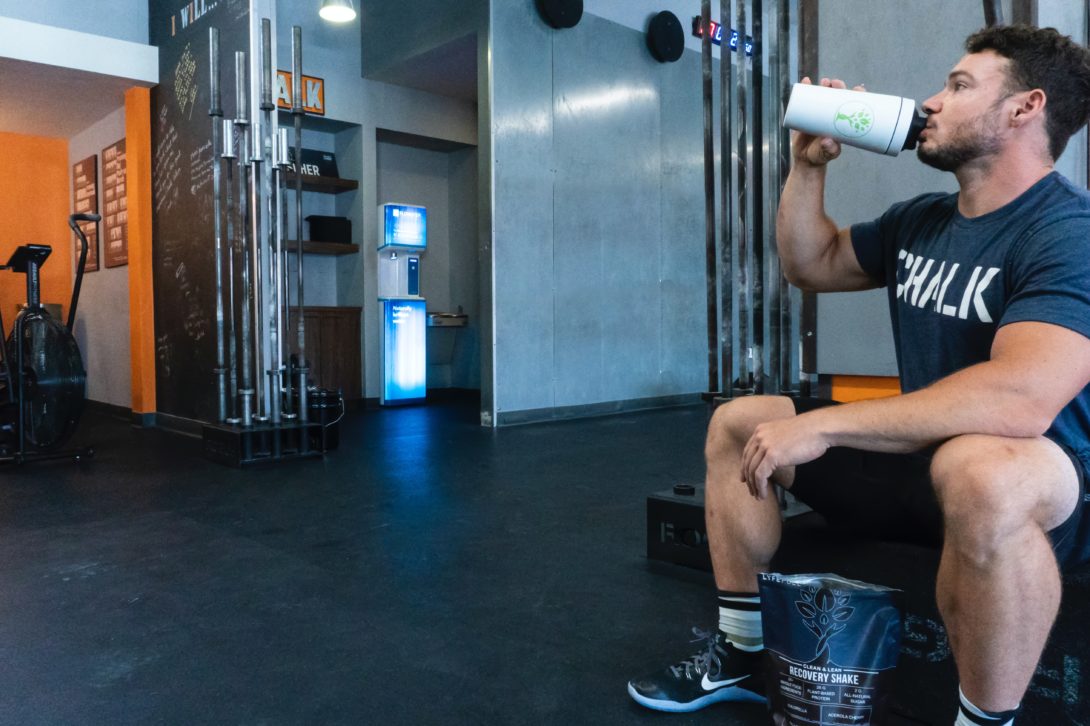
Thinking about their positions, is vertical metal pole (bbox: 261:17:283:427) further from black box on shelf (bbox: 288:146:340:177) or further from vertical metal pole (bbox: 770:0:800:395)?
vertical metal pole (bbox: 770:0:800:395)

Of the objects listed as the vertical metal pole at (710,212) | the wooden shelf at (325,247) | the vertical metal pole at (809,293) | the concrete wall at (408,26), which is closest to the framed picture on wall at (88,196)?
the wooden shelf at (325,247)

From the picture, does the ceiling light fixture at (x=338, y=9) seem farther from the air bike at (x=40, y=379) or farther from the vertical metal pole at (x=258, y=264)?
the air bike at (x=40, y=379)

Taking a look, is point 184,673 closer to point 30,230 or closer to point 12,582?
point 12,582

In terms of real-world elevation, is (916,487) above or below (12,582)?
above

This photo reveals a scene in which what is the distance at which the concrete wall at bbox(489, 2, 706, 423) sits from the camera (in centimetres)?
518

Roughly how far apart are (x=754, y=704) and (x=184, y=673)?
3.44ft

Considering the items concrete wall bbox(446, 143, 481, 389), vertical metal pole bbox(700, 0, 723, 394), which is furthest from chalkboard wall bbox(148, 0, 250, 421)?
vertical metal pole bbox(700, 0, 723, 394)

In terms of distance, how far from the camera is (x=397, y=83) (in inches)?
253

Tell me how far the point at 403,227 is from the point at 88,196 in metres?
2.51

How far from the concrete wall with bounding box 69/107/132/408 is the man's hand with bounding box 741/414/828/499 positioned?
5426 mm

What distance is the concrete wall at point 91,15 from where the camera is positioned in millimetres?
4664

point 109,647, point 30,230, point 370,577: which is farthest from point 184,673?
point 30,230

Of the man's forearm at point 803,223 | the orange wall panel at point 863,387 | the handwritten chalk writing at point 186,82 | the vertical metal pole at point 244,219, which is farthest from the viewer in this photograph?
the handwritten chalk writing at point 186,82

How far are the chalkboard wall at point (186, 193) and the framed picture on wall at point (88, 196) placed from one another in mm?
1333
